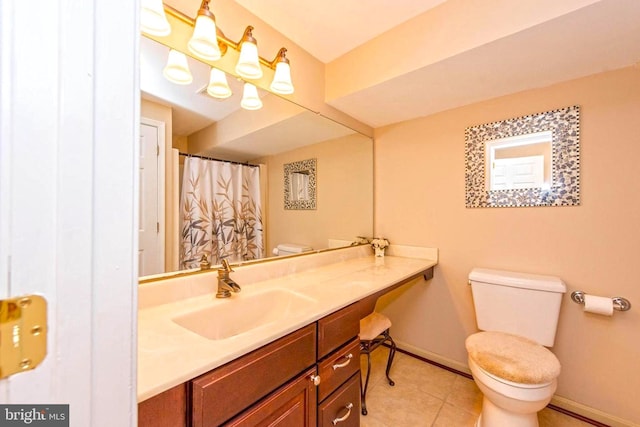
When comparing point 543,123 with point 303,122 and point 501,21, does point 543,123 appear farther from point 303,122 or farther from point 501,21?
point 303,122

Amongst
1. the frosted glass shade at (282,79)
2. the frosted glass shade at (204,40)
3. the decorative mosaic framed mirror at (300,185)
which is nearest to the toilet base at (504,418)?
the decorative mosaic framed mirror at (300,185)

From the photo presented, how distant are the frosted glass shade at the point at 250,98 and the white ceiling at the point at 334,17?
38 centimetres

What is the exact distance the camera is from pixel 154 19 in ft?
3.30

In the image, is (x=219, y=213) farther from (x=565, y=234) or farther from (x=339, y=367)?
(x=565, y=234)

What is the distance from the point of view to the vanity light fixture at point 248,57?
4.02 ft

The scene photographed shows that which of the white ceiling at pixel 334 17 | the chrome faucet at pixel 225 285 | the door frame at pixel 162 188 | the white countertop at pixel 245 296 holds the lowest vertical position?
the white countertop at pixel 245 296

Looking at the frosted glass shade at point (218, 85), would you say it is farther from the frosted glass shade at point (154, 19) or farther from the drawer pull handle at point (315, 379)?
the drawer pull handle at point (315, 379)

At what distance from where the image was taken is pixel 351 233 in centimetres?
216

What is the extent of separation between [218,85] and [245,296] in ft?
3.42

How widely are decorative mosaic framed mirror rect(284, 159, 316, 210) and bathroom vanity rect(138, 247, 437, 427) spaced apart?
17.2 inches

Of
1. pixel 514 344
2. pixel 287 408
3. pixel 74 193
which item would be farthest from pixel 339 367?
pixel 74 193

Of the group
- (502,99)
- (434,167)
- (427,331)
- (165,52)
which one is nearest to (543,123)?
(502,99)

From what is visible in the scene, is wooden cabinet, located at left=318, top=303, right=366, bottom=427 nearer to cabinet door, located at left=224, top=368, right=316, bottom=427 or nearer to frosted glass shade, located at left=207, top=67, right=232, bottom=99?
cabinet door, located at left=224, top=368, right=316, bottom=427

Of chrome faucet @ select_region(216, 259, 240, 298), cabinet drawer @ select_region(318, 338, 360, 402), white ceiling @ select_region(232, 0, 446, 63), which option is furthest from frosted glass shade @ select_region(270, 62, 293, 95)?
cabinet drawer @ select_region(318, 338, 360, 402)
